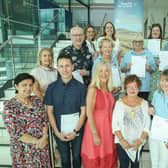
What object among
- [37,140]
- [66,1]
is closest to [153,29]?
[37,140]

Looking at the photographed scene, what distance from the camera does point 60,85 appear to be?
5.72 feet

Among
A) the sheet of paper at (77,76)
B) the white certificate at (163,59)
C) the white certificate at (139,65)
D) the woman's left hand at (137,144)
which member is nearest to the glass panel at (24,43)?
the sheet of paper at (77,76)

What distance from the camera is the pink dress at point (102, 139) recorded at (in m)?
1.76

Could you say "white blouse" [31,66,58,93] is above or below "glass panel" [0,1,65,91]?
below

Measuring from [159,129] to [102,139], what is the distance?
0.57m

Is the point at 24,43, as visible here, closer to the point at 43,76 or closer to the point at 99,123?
the point at 43,76

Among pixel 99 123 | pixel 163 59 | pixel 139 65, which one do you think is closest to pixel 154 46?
pixel 163 59

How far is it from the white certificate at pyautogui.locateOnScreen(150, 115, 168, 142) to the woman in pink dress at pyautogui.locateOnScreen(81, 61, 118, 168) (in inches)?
16.7

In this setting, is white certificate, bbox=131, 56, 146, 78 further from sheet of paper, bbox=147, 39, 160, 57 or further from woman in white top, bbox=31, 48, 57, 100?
woman in white top, bbox=31, 48, 57, 100

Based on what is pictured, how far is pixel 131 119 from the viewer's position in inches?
67.1

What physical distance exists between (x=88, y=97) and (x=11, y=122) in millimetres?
745

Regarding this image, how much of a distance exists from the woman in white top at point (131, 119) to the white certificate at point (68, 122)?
1.27ft

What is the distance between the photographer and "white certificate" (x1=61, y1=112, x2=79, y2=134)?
5.78 feet

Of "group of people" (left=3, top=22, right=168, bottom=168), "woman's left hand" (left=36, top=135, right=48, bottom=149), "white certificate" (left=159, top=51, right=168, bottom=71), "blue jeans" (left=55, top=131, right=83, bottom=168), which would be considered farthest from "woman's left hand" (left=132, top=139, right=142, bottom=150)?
"white certificate" (left=159, top=51, right=168, bottom=71)
